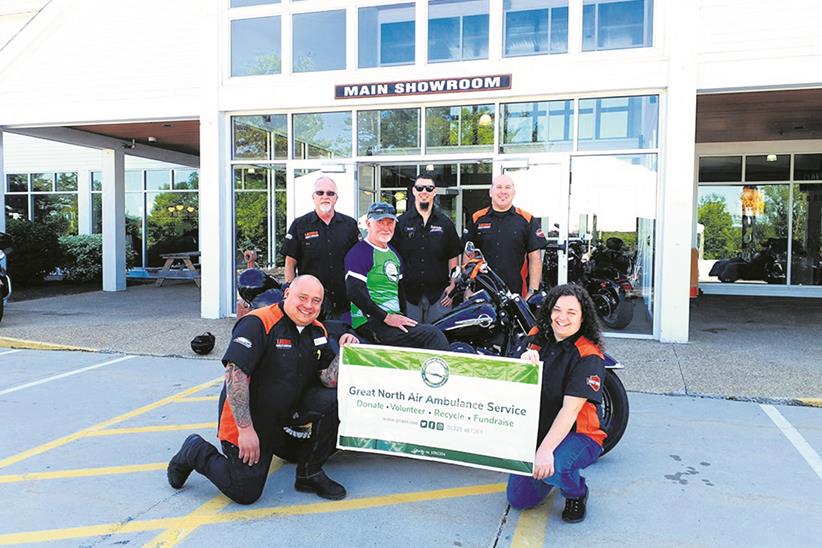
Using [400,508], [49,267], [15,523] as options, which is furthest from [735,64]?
[49,267]

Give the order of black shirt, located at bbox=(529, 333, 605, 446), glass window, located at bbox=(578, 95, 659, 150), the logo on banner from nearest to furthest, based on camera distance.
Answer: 1. black shirt, located at bbox=(529, 333, 605, 446)
2. the logo on banner
3. glass window, located at bbox=(578, 95, 659, 150)

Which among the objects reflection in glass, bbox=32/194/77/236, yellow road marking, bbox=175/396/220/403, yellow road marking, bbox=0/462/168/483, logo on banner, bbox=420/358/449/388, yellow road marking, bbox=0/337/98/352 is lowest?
yellow road marking, bbox=0/462/168/483

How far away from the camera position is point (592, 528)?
329 centimetres

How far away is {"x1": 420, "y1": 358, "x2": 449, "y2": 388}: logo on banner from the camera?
3.43 meters

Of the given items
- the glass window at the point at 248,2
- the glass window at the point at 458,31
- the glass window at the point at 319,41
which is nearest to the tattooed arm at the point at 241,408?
the glass window at the point at 458,31

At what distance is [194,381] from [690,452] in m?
4.51

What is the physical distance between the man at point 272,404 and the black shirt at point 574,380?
→ 1.20 meters

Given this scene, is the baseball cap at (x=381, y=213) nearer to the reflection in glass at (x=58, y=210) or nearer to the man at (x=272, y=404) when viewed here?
the man at (x=272, y=404)

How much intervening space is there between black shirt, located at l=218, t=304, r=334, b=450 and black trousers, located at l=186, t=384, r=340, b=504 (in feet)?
0.23

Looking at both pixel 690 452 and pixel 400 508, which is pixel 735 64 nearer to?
pixel 690 452

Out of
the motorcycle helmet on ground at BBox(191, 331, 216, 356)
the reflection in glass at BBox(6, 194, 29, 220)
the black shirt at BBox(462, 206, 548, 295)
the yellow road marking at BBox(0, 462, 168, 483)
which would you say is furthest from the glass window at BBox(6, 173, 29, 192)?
the black shirt at BBox(462, 206, 548, 295)

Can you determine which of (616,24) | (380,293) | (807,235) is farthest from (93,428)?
(807,235)

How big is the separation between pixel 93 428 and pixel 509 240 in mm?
3601

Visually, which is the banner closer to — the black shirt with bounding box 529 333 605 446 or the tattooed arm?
the black shirt with bounding box 529 333 605 446
